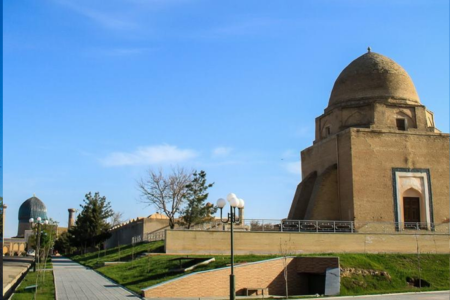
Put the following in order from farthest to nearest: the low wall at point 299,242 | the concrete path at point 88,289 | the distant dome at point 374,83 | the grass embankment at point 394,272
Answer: the distant dome at point 374,83
the low wall at point 299,242
the grass embankment at point 394,272
the concrete path at point 88,289

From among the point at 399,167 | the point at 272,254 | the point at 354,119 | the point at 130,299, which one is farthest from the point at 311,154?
the point at 130,299

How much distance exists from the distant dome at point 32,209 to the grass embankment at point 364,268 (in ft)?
202

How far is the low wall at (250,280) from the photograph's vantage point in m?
16.8

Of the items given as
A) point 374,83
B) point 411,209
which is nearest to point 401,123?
point 374,83

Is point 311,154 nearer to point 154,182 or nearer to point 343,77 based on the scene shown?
point 343,77

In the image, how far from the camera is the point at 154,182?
36.8 meters

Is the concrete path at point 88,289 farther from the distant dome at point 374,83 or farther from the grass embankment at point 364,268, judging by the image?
the distant dome at point 374,83

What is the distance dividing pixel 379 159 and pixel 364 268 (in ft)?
29.3

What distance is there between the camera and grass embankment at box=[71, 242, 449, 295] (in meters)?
19.2

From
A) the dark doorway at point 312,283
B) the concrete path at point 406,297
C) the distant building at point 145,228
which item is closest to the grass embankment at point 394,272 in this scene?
the dark doorway at point 312,283

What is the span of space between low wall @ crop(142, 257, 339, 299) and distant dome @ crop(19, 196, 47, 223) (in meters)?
68.2

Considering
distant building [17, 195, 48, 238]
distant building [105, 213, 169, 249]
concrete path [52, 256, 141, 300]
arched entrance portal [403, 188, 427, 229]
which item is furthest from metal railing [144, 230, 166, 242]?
distant building [17, 195, 48, 238]

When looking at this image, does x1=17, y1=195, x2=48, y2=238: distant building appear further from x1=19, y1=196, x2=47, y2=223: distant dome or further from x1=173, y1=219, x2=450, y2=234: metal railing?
x1=173, y1=219, x2=450, y2=234: metal railing

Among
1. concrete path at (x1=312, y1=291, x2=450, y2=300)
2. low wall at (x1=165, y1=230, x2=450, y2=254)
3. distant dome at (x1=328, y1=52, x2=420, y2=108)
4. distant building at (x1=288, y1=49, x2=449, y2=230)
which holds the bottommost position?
concrete path at (x1=312, y1=291, x2=450, y2=300)
